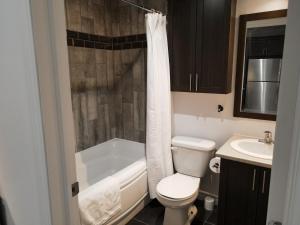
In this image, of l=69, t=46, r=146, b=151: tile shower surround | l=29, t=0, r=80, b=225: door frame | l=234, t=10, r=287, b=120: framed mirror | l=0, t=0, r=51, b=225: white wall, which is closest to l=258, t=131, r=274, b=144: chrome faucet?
l=234, t=10, r=287, b=120: framed mirror

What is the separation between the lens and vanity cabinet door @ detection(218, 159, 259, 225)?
1.83 m

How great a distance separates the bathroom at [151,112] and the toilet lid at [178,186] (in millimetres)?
12

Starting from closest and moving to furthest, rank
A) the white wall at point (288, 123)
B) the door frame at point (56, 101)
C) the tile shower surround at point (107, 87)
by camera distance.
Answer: the white wall at point (288, 123), the door frame at point (56, 101), the tile shower surround at point (107, 87)

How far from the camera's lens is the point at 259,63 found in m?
2.08

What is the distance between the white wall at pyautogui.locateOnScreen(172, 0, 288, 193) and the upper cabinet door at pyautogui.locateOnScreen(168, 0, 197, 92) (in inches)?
10.1

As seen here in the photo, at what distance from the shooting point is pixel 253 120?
7.20 feet

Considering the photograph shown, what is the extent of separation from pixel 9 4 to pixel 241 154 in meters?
1.82

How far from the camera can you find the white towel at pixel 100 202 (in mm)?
1754

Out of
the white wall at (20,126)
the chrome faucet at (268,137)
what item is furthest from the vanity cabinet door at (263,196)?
the white wall at (20,126)

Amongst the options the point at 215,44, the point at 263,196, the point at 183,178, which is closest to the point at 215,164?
the point at 183,178

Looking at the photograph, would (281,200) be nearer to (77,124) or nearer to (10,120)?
(10,120)

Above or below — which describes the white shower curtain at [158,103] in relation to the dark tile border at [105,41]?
below

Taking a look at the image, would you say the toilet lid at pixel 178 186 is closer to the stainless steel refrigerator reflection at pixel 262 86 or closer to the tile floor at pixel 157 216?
the tile floor at pixel 157 216

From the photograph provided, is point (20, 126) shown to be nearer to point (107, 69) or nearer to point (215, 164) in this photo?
point (215, 164)
